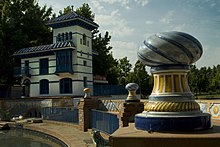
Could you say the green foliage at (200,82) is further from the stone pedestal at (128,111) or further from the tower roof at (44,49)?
the stone pedestal at (128,111)

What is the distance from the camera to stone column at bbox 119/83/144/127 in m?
8.12

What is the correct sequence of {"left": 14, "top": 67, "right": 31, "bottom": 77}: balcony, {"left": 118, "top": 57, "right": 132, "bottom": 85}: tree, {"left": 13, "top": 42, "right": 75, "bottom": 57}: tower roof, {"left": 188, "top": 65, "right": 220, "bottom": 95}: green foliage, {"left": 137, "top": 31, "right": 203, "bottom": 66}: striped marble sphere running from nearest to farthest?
{"left": 137, "top": 31, "right": 203, "bottom": 66}: striped marble sphere < {"left": 13, "top": 42, "right": 75, "bottom": 57}: tower roof < {"left": 14, "top": 67, "right": 31, "bottom": 77}: balcony < {"left": 118, "top": 57, "right": 132, "bottom": 85}: tree < {"left": 188, "top": 65, "right": 220, "bottom": 95}: green foliage

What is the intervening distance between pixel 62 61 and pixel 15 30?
788 centimetres

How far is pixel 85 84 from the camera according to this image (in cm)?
2842

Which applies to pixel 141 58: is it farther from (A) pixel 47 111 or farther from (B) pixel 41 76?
(B) pixel 41 76

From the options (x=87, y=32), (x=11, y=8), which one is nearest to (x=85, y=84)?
(x=87, y=32)

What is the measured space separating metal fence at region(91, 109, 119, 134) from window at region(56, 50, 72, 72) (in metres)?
14.2

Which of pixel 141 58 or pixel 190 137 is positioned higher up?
pixel 141 58

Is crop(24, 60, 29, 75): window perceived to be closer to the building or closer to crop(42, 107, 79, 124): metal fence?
the building

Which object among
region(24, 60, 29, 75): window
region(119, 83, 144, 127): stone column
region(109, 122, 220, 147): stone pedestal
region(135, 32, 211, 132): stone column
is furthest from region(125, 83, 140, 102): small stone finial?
region(24, 60, 29, 75): window

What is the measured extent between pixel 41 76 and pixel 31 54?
2.49 m

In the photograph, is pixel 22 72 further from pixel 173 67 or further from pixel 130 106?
pixel 173 67

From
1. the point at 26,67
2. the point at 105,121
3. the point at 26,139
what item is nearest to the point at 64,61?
the point at 26,67

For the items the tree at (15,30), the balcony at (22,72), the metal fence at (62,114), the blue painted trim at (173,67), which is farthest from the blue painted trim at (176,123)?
the tree at (15,30)
